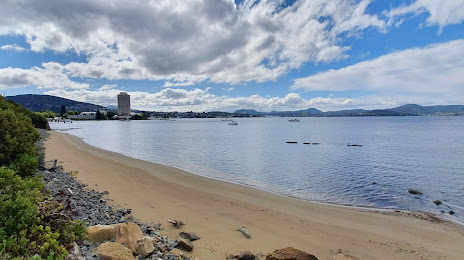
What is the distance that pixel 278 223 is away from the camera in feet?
33.7

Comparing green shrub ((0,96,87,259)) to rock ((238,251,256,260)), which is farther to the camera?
rock ((238,251,256,260))

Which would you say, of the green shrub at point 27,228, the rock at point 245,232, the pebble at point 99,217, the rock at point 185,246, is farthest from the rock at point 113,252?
the rock at point 245,232

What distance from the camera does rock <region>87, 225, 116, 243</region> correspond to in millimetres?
6194

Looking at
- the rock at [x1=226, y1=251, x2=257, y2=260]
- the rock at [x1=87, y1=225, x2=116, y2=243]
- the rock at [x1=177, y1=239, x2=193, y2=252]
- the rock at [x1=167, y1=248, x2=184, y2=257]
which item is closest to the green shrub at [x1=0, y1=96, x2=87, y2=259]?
the rock at [x1=87, y1=225, x2=116, y2=243]

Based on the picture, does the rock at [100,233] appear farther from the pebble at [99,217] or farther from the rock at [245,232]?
the rock at [245,232]

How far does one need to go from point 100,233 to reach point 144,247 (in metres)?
1.23

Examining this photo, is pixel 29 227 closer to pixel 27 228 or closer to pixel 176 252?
pixel 27 228

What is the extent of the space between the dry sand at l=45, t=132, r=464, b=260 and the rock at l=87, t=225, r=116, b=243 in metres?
2.29

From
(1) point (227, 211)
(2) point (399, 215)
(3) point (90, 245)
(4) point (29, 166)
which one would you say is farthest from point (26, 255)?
(2) point (399, 215)

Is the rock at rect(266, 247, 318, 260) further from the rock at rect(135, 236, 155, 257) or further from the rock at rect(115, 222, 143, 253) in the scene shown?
the rock at rect(115, 222, 143, 253)

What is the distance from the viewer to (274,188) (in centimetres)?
1680

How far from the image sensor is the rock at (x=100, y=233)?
619cm

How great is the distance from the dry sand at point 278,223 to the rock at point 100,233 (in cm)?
229

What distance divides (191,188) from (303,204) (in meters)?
6.67
